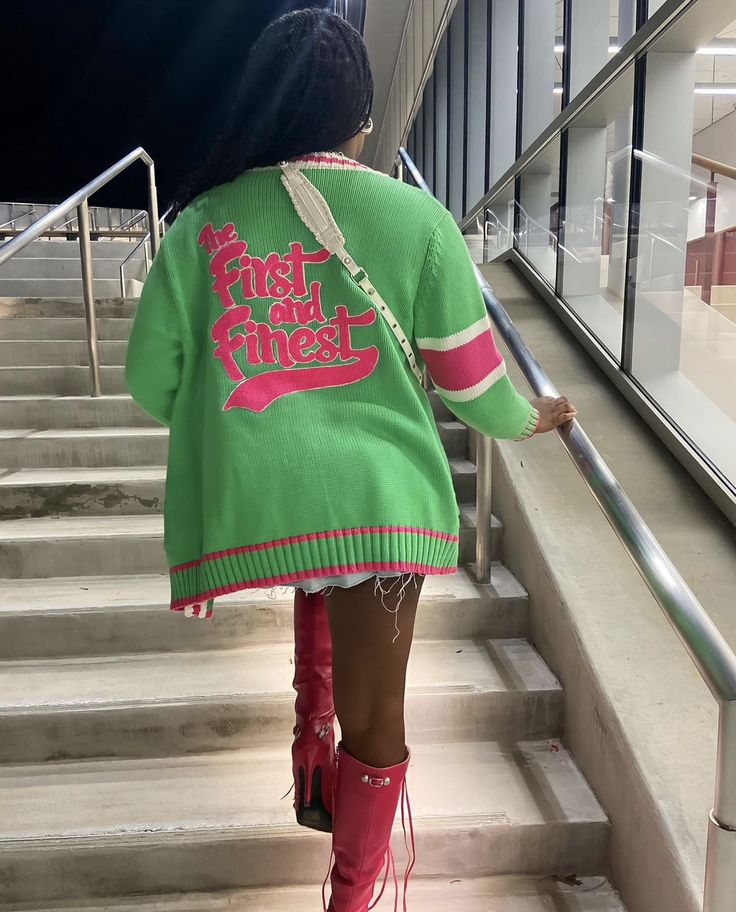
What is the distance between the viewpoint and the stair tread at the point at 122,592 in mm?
1830

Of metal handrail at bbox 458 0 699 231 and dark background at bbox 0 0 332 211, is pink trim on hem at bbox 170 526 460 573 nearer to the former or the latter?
metal handrail at bbox 458 0 699 231

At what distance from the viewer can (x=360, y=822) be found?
3.29 feet

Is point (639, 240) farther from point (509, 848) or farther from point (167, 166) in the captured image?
point (167, 166)

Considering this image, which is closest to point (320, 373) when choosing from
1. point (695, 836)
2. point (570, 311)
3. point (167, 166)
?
point (695, 836)

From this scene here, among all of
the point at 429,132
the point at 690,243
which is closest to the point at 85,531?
the point at 690,243

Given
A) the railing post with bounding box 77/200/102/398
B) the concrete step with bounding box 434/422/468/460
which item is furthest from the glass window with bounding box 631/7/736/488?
the railing post with bounding box 77/200/102/398

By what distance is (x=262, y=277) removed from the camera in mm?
895

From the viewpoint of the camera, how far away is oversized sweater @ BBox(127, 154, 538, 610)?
0.88 m

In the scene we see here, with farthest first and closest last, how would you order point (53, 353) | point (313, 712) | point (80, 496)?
1. point (53, 353)
2. point (80, 496)
3. point (313, 712)

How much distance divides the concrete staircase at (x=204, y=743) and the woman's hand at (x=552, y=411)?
0.75m

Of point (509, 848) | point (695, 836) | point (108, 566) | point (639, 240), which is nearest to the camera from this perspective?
point (695, 836)

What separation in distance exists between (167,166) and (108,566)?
43.7 ft

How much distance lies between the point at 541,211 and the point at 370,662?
365cm

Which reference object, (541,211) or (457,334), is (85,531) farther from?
(541,211)
